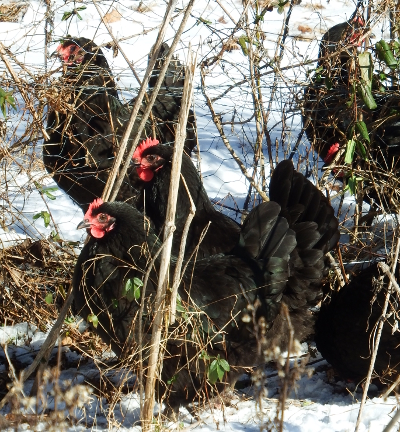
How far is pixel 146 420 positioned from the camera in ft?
8.70

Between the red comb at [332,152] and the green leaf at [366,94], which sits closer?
the green leaf at [366,94]

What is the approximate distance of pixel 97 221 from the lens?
3234 mm

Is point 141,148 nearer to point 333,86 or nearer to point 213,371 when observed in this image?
point 333,86

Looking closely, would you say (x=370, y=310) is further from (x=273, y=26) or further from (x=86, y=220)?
(x=273, y=26)

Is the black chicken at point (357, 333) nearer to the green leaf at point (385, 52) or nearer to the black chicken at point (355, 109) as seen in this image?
the black chicken at point (355, 109)

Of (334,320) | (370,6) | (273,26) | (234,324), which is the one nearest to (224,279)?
(234,324)

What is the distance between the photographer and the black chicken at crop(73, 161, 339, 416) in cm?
321

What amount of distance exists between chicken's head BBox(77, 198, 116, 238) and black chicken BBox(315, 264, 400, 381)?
1.69 m

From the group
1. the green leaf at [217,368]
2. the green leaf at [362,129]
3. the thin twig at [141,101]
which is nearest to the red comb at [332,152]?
the green leaf at [362,129]

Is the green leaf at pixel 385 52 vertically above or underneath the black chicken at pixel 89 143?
above

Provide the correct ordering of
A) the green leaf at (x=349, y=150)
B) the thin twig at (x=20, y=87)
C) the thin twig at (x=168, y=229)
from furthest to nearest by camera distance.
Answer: the green leaf at (x=349, y=150) < the thin twig at (x=20, y=87) < the thin twig at (x=168, y=229)

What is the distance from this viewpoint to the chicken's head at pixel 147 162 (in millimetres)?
4168

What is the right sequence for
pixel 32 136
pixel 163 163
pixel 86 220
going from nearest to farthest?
pixel 86 220 < pixel 32 136 < pixel 163 163

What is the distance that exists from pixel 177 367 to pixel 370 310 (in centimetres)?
132
